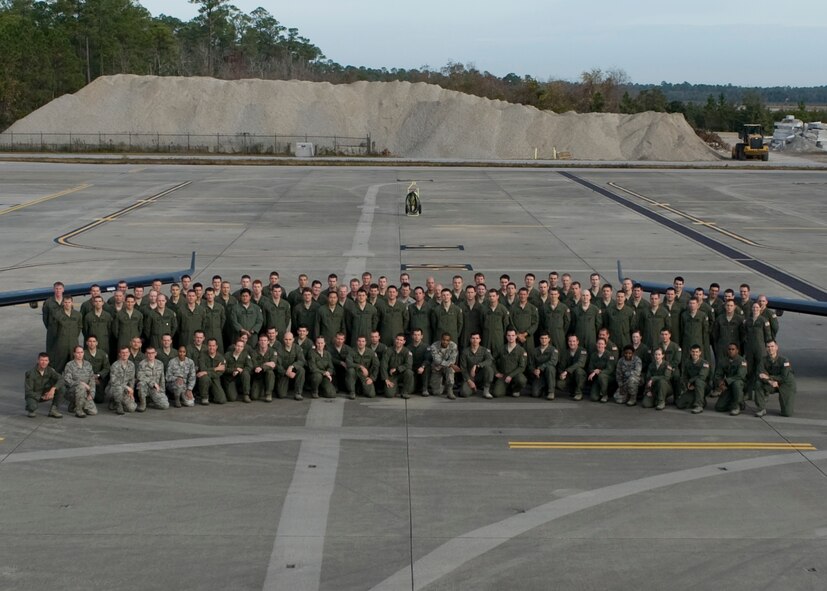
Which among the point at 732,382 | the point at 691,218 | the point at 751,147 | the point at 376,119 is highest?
the point at 376,119

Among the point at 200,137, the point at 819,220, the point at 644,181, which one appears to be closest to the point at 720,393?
the point at 819,220

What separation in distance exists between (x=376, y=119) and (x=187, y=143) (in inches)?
564

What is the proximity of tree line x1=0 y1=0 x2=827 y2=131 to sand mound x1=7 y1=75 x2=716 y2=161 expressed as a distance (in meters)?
12.5

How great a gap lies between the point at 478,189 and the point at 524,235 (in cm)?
1541

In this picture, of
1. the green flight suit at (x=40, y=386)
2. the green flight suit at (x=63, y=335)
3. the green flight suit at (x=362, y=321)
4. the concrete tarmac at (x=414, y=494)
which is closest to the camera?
the concrete tarmac at (x=414, y=494)

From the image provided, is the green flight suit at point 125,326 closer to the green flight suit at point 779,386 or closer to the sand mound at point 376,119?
the green flight suit at point 779,386

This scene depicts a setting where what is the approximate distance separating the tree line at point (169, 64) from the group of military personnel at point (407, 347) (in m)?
79.7

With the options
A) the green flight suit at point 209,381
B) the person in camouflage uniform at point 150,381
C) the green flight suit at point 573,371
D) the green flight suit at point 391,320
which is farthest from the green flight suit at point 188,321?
the green flight suit at point 573,371

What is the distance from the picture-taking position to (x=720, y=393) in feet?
53.9

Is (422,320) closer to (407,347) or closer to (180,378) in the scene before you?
(407,347)

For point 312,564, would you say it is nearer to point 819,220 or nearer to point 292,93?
point 819,220

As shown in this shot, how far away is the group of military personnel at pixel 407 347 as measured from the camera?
1580 cm

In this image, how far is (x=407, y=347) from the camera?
1684 centimetres

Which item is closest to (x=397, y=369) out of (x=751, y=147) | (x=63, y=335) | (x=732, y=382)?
(x=732, y=382)
